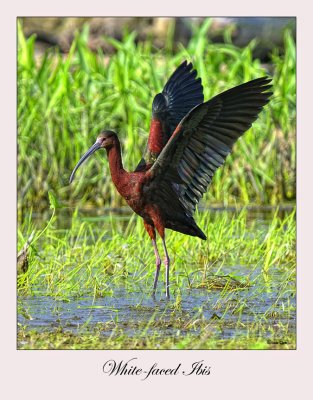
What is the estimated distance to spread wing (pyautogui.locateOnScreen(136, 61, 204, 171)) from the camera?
656 centimetres

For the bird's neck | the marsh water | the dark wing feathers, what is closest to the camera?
the marsh water

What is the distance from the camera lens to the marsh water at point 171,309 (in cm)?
527

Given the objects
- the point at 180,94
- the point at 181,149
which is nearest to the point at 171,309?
the point at 181,149

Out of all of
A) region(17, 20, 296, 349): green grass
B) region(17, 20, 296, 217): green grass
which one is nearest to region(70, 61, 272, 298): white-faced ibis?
region(17, 20, 296, 349): green grass

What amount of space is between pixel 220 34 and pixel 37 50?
8.89ft

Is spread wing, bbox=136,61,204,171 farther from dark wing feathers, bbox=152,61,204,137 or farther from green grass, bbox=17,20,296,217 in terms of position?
green grass, bbox=17,20,296,217

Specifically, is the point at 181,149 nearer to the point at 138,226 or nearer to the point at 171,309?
the point at 171,309

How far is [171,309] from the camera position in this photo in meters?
5.63

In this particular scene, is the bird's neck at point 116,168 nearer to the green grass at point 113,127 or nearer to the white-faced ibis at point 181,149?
the white-faced ibis at point 181,149

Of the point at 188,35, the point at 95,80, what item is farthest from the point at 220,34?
the point at 95,80

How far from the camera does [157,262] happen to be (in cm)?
626

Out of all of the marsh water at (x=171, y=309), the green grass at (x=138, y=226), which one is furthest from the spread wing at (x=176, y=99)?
the marsh water at (x=171, y=309)

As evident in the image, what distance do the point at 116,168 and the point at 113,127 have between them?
11.8 feet

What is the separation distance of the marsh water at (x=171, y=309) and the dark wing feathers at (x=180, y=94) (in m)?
1.24
